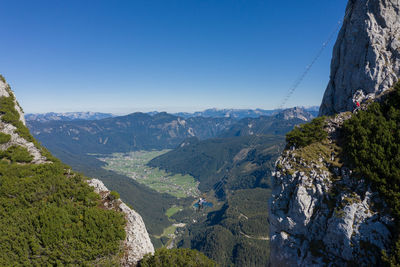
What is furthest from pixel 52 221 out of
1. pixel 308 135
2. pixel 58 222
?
pixel 308 135

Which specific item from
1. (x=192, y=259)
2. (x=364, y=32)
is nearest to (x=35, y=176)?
(x=192, y=259)

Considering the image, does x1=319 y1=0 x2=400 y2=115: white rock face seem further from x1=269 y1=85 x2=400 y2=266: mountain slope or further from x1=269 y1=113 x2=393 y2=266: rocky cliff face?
x1=269 y1=113 x2=393 y2=266: rocky cliff face

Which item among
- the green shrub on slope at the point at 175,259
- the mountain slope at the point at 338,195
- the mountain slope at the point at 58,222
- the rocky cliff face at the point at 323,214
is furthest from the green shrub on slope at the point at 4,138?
the mountain slope at the point at 338,195

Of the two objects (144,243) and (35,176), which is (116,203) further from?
(35,176)

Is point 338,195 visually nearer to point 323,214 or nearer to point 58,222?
point 323,214

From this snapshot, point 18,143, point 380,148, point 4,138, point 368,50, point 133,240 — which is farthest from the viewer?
point 18,143

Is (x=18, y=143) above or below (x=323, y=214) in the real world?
above
